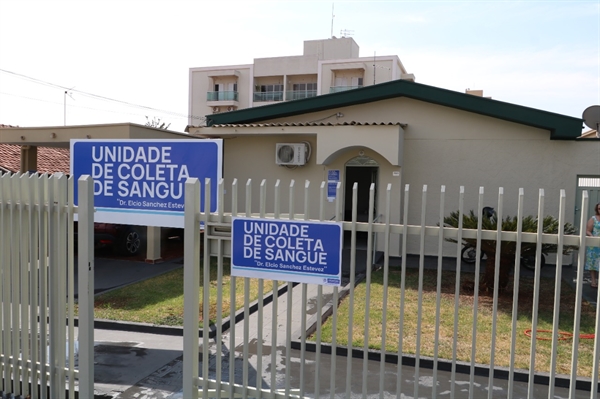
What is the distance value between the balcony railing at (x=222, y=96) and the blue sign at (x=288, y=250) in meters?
48.2

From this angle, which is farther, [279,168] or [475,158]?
[279,168]

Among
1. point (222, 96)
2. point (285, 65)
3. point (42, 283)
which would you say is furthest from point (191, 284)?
point (222, 96)

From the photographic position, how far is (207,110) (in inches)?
2060

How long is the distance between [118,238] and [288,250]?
10340 mm

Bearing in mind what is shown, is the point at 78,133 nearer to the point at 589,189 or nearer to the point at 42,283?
the point at 42,283

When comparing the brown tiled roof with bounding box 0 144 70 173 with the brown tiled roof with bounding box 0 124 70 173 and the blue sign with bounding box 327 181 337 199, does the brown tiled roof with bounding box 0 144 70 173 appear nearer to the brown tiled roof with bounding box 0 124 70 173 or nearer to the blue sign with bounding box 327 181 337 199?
the brown tiled roof with bounding box 0 124 70 173

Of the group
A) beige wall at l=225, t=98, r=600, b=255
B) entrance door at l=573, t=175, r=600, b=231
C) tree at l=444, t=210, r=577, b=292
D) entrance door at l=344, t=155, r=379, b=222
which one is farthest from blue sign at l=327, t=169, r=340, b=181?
entrance door at l=573, t=175, r=600, b=231

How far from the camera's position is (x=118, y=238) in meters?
12.8

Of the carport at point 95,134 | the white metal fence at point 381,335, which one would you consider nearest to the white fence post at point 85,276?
the white metal fence at point 381,335

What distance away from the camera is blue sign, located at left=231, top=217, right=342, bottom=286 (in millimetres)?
3535

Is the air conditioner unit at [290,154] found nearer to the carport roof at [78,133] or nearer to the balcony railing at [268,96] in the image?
the carport roof at [78,133]

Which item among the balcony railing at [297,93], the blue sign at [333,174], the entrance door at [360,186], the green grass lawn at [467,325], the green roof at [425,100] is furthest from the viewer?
the balcony railing at [297,93]

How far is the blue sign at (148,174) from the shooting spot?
225 inches

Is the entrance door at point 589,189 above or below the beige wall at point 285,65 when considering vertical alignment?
below
